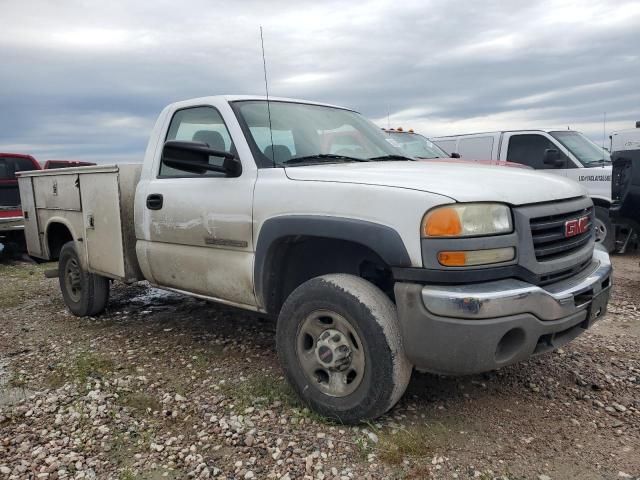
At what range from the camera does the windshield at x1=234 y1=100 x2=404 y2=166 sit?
11.7ft

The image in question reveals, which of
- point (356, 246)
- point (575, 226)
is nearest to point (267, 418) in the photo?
point (356, 246)

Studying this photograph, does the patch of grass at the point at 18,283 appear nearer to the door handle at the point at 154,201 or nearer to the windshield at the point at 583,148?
the door handle at the point at 154,201

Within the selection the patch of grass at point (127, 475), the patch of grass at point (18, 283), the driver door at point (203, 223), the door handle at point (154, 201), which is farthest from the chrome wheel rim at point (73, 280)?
the patch of grass at point (127, 475)

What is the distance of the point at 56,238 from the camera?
587 centimetres

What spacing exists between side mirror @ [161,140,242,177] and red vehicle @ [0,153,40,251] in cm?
763

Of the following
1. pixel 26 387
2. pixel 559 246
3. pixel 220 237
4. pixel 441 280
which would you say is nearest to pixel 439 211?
pixel 441 280

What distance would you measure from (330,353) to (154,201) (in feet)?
6.57

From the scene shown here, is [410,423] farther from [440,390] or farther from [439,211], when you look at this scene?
[439,211]

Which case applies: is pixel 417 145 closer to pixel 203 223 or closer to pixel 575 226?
pixel 203 223

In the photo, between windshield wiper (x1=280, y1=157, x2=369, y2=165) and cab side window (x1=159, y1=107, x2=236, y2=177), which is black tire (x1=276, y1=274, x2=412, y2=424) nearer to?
windshield wiper (x1=280, y1=157, x2=369, y2=165)

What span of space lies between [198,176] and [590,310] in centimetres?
264

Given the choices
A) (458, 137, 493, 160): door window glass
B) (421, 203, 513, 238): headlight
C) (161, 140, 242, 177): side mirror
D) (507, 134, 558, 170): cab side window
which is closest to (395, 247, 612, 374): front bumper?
(421, 203, 513, 238): headlight

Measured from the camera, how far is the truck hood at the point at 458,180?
2.69 m

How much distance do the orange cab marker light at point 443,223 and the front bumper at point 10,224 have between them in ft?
30.3
